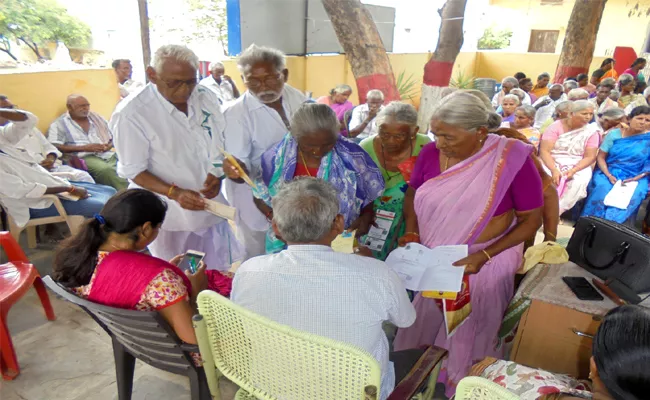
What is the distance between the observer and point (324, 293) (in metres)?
1.31

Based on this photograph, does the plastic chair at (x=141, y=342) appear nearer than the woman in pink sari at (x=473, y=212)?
Yes

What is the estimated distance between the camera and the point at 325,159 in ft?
7.41

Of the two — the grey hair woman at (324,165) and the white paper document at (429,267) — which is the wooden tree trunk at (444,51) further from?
the white paper document at (429,267)

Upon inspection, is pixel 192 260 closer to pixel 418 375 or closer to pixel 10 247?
pixel 418 375

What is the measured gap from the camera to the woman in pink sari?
2.00 metres

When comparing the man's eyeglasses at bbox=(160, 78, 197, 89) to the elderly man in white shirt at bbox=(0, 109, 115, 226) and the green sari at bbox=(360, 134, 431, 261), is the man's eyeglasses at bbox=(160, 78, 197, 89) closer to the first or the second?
the green sari at bbox=(360, 134, 431, 261)

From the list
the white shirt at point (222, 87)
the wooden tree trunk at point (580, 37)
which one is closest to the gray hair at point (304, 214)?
the white shirt at point (222, 87)

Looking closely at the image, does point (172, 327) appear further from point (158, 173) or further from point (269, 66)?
point (269, 66)

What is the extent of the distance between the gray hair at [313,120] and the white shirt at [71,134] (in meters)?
3.50

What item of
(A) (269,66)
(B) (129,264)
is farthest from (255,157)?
(B) (129,264)

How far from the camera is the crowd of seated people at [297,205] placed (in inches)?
54.6

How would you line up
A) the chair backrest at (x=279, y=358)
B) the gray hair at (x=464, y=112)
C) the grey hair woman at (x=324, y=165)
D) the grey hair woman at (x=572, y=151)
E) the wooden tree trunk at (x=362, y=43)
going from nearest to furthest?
1. the chair backrest at (x=279, y=358)
2. the gray hair at (x=464, y=112)
3. the grey hair woman at (x=324, y=165)
4. the grey hair woman at (x=572, y=151)
5. the wooden tree trunk at (x=362, y=43)

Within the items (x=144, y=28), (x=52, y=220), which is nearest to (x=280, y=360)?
(x=52, y=220)

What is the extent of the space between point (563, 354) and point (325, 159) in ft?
4.65
